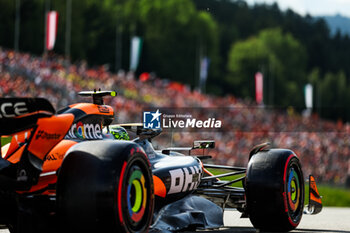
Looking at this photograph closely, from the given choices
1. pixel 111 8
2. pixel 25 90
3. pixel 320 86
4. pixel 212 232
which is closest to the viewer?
pixel 212 232

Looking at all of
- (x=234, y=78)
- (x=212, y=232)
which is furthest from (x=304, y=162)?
(x=234, y=78)

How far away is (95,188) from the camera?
5.16 meters

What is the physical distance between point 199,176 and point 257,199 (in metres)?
0.70

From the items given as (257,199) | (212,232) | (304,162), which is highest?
(257,199)

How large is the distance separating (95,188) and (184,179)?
234 centimetres

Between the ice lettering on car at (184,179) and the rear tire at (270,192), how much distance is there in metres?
0.56

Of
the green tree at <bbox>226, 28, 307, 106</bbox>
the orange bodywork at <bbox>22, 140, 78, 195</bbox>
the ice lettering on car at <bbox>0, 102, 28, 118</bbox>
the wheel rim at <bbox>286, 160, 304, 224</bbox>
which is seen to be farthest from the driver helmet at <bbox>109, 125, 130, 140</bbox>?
the green tree at <bbox>226, 28, 307, 106</bbox>

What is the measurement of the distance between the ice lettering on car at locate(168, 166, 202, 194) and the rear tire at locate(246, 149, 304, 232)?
0.56m

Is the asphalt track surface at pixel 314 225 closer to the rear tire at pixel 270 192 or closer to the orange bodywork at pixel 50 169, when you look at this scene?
the rear tire at pixel 270 192

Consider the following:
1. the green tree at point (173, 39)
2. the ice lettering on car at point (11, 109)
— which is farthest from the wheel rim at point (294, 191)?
the green tree at point (173, 39)

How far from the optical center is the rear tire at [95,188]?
5.17 metres

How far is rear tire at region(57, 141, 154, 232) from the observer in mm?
5168

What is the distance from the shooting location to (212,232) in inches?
316

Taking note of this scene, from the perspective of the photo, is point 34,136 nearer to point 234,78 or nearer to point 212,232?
point 212,232
